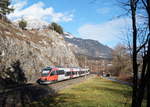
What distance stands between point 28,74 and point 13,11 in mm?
28088

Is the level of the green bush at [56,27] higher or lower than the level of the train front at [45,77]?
higher

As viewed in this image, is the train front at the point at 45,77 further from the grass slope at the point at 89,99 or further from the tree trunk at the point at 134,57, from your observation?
the tree trunk at the point at 134,57

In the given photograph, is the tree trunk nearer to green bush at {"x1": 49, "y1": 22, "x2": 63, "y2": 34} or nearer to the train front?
the train front

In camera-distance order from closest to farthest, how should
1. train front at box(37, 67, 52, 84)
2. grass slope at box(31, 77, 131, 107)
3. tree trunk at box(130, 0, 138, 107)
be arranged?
1. tree trunk at box(130, 0, 138, 107)
2. grass slope at box(31, 77, 131, 107)
3. train front at box(37, 67, 52, 84)

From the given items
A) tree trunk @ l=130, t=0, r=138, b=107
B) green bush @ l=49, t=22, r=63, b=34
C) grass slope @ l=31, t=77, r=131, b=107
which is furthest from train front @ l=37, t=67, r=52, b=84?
green bush @ l=49, t=22, r=63, b=34

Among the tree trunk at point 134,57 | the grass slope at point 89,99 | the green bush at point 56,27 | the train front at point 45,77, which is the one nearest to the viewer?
the tree trunk at point 134,57

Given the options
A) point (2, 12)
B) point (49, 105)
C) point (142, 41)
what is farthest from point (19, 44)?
point (142, 41)

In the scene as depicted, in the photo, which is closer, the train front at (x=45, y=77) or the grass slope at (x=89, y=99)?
the grass slope at (x=89, y=99)

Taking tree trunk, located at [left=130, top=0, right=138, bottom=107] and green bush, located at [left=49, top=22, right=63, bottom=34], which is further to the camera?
green bush, located at [left=49, top=22, right=63, bottom=34]

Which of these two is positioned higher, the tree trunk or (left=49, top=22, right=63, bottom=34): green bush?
(left=49, top=22, right=63, bottom=34): green bush

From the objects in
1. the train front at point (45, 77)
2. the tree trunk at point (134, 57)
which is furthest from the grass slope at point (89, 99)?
the train front at point (45, 77)

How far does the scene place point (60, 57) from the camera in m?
68.2

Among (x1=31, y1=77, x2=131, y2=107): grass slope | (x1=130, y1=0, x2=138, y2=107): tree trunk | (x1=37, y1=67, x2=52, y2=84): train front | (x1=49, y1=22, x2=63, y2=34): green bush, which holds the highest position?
(x1=49, y1=22, x2=63, y2=34): green bush

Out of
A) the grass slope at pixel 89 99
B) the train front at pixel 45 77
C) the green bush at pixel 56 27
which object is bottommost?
the grass slope at pixel 89 99
